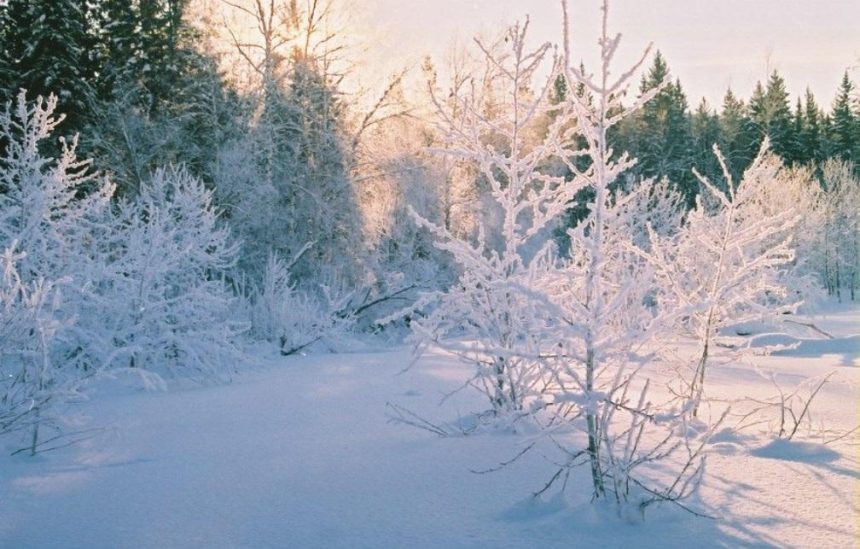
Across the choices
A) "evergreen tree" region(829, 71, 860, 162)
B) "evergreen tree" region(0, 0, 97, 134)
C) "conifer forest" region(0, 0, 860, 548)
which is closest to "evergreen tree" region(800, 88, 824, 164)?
"evergreen tree" region(829, 71, 860, 162)

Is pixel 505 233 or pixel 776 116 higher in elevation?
pixel 776 116

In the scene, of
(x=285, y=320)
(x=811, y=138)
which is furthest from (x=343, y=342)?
(x=811, y=138)

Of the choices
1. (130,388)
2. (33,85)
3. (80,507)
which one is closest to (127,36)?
(33,85)

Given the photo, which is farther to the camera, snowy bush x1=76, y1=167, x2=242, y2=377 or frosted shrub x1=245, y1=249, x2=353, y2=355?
frosted shrub x1=245, y1=249, x2=353, y2=355

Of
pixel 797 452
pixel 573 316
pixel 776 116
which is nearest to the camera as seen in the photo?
pixel 573 316

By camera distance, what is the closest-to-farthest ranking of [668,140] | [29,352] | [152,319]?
1. [29,352]
2. [152,319]
3. [668,140]

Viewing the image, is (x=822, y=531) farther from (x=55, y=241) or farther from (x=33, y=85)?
(x=33, y=85)

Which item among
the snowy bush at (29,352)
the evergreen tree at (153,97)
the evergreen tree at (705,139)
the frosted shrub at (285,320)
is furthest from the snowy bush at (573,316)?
the evergreen tree at (705,139)

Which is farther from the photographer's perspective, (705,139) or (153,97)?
(705,139)

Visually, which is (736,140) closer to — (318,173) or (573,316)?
(318,173)

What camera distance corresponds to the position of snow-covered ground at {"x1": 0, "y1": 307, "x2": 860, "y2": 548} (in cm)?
237

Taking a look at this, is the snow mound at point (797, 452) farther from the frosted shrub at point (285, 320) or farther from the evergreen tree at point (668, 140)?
the evergreen tree at point (668, 140)

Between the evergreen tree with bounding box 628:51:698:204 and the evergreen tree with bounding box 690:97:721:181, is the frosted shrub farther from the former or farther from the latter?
the evergreen tree with bounding box 690:97:721:181

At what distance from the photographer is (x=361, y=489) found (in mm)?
2859
